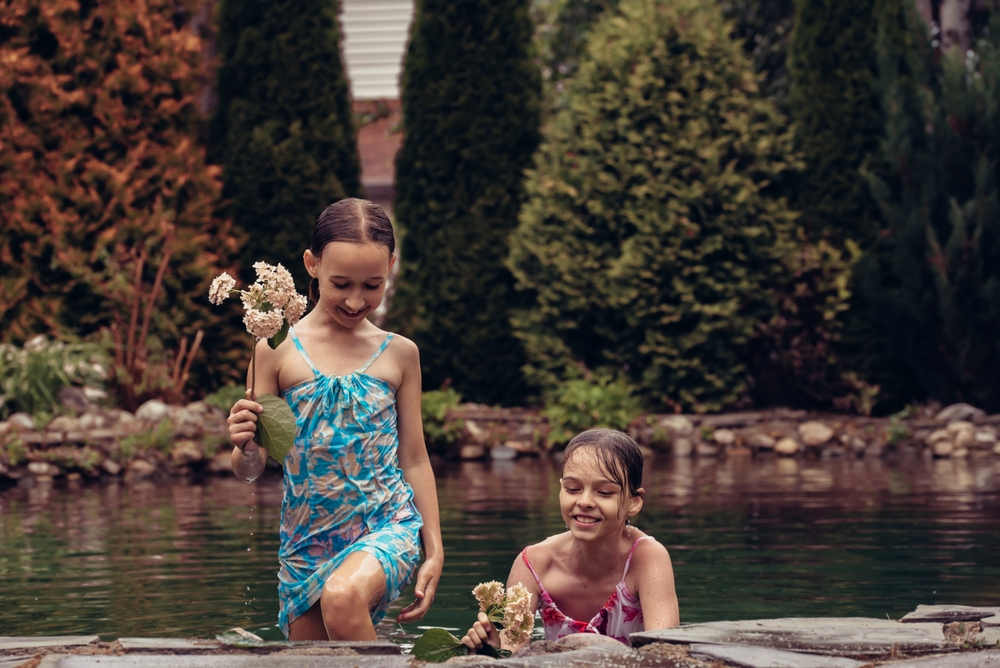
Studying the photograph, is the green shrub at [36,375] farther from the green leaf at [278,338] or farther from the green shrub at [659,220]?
the green leaf at [278,338]

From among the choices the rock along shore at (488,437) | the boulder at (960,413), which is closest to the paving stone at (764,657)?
the rock along shore at (488,437)

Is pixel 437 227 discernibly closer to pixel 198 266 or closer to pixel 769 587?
pixel 198 266

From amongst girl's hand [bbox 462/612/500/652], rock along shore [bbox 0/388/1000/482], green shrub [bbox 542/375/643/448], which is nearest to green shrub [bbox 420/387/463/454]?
rock along shore [bbox 0/388/1000/482]

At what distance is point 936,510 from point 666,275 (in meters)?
5.59

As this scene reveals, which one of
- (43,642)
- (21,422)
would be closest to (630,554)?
(43,642)

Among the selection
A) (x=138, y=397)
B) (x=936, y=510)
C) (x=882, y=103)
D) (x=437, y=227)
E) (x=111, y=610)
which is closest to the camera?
(x=111, y=610)

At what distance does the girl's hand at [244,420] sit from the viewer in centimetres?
380

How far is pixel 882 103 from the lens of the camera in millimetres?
14125

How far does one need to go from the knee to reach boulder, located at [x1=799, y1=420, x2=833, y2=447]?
10.4 metres

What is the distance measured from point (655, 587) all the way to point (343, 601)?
0.98 m

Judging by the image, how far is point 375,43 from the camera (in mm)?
21203

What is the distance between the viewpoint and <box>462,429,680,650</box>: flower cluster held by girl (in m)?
4.18

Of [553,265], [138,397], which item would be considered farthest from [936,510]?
[138,397]

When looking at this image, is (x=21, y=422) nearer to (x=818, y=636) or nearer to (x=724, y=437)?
(x=724, y=437)
